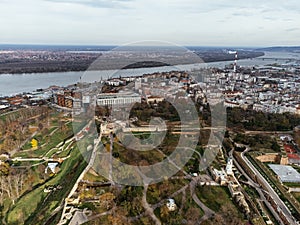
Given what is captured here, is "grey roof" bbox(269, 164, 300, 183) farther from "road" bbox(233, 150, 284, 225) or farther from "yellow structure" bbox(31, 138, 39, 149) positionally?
"yellow structure" bbox(31, 138, 39, 149)

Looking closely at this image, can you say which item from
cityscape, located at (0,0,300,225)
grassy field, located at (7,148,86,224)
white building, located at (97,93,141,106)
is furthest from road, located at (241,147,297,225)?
white building, located at (97,93,141,106)

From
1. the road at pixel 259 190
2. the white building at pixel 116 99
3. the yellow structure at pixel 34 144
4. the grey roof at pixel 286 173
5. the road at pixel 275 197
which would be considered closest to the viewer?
the road at pixel 275 197

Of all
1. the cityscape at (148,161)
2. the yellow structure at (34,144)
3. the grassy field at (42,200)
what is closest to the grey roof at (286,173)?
the cityscape at (148,161)

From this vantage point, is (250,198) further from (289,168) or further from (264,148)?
(264,148)

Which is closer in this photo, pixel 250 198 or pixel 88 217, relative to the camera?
pixel 88 217

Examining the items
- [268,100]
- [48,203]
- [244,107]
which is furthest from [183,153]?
[268,100]

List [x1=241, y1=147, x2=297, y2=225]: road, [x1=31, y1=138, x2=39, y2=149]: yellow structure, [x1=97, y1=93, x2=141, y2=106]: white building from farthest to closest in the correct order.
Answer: [x1=97, y1=93, x2=141, y2=106]: white building
[x1=31, y1=138, x2=39, y2=149]: yellow structure
[x1=241, y1=147, x2=297, y2=225]: road

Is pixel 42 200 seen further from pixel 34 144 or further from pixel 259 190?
pixel 259 190

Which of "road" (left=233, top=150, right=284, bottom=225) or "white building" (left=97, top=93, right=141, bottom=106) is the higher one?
"white building" (left=97, top=93, right=141, bottom=106)

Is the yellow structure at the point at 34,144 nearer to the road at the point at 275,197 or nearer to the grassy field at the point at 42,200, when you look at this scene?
the grassy field at the point at 42,200
